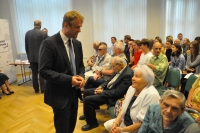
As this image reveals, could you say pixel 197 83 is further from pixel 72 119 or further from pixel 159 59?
pixel 72 119

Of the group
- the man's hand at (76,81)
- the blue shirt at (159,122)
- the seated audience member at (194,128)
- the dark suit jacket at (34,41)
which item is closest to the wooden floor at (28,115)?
the dark suit jacket at (34,41)

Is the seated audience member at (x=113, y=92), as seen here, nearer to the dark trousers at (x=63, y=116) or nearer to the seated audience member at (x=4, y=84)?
the dark trousers at (x=63, y=116)

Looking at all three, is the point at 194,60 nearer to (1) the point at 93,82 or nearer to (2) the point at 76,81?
(1) the point at 93,82

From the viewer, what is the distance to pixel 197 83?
2.23m

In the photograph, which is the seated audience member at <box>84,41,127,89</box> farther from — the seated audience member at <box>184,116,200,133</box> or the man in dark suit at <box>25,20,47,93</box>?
the seated audience member at <box>184,116,200,133</box>

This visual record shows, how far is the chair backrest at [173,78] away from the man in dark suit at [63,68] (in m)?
1.73

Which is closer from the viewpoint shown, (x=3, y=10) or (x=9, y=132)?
(x=9, y=132)

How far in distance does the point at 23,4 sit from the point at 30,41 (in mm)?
2790

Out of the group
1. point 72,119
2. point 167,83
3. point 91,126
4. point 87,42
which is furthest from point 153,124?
point 87,42

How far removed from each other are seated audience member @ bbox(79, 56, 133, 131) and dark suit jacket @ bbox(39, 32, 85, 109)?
94cm

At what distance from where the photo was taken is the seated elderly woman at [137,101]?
165 centimetres

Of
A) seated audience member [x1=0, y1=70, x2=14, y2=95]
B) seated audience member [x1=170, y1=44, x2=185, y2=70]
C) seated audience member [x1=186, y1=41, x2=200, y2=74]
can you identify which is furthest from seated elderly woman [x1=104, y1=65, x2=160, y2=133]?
seated audience member [x1=0, y1=70, x2=14, y2=95]

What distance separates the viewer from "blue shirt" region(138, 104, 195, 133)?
1.23 m

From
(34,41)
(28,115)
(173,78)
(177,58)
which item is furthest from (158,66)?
(34,41)
